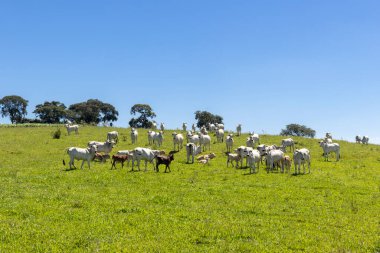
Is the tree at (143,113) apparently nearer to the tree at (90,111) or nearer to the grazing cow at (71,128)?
the tree at (90,111)

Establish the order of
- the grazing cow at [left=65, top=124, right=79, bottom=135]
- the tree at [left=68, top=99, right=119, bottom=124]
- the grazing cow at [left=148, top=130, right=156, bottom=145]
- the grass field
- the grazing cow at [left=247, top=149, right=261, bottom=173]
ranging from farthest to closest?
the tree at [left=68, top=99, right=119, bottom=124]
the grazing cow at [left=65, top=124, right=79, bottom=135]
the grazing cow at [left=148, top=130, right=156, bottom=145]
the grazing cow at [left=247, top=149, right=261, bottom=173]
the grass field

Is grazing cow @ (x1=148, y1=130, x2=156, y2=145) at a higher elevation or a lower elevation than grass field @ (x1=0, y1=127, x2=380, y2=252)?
higher

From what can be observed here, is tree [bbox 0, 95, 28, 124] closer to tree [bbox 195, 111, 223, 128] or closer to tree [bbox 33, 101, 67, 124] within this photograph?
tree [bbox 33, 101, 67, 124]

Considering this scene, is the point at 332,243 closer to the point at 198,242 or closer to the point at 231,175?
the point at 198,242

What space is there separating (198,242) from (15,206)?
835 cm

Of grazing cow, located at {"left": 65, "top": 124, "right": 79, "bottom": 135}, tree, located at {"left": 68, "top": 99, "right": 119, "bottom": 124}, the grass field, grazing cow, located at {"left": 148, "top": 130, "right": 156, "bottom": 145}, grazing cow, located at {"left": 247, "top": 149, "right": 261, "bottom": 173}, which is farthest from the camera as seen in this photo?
tree, located at {"left": 68, "top": 99, "right": 119, "bottom": 124}

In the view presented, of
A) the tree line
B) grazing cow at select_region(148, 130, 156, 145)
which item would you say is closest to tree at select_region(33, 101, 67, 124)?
the tree line

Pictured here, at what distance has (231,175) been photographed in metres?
27.1

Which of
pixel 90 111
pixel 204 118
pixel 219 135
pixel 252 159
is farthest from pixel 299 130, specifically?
pixel 252 159

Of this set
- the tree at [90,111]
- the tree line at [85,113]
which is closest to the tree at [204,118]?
the tree line at [85,113]

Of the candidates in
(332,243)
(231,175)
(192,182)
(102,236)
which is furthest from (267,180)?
(102,236)

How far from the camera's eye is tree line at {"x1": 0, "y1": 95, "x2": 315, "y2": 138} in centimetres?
12550

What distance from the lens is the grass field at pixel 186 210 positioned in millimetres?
12477

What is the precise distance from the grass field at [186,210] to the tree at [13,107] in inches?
4571
